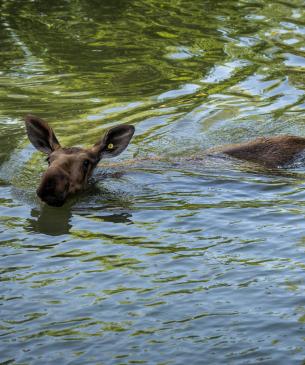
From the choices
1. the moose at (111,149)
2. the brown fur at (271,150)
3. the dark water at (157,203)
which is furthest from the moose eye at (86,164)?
the brown fur at (271,150)

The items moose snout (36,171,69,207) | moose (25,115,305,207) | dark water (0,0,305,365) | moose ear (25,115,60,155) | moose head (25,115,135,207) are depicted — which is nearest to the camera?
dark water (0,0,305,365)

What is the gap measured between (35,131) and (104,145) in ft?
2.99

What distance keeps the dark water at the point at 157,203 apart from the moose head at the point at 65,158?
0.85ft

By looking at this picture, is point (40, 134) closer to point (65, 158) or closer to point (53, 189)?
point (65, 158)

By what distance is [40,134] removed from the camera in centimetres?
1198

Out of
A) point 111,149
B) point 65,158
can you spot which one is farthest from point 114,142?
point 65,158

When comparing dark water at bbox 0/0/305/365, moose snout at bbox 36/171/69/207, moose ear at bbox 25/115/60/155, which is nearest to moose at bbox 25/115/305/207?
moose ear at bbox 25/115/60/155

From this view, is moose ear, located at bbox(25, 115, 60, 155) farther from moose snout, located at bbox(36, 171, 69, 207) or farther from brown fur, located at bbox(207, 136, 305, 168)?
brown fur, located at bbox(207, 136, 305, 168)

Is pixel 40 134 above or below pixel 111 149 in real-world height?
above

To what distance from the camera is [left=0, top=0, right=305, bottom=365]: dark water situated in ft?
23.4

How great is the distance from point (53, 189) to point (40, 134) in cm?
189

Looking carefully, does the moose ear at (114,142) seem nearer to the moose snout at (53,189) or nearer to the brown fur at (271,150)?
the brown fur at (271,150)

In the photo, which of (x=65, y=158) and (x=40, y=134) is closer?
(x=65, y=158)

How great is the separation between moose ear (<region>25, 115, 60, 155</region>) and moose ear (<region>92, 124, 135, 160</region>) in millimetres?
568
